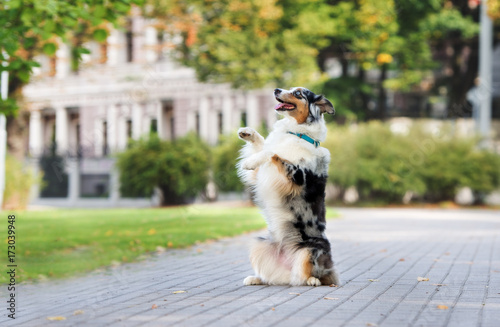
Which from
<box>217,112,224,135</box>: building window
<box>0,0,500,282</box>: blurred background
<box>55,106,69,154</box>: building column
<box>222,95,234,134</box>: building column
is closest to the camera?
<box>0,0,500,282</box>: blurred background

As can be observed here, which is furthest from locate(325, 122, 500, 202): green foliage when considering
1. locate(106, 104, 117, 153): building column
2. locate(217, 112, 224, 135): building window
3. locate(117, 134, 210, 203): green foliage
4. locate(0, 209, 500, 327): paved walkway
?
locate(106, 104, 117, 153): building column

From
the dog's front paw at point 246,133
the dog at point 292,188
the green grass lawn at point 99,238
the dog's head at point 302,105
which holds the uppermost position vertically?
the dog's head at point 302,105

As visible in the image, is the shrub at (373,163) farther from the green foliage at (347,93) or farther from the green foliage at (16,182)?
the green foliage at (16,182)

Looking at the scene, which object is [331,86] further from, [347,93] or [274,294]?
[274,294]

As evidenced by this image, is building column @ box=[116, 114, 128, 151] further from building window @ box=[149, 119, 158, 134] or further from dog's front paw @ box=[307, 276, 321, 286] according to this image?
dog's front paw @ box=[307, 276, 321, 286]

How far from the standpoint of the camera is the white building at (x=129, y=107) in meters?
41.2

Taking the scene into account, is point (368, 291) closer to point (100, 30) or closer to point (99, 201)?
point (100, 30)

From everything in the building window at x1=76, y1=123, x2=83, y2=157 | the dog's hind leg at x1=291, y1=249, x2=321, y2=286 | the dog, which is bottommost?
the dog's hind leg at x1=291, y1=249, x2=321, y2=286

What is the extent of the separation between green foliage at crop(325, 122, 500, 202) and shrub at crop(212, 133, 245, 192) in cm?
341

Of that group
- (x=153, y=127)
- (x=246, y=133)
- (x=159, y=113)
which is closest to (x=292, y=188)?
(x=246, y=133)

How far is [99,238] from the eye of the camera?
12758 mm

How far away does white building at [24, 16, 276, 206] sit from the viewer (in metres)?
41.2

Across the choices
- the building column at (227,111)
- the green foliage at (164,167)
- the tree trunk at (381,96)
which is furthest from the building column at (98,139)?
the green foliage at (164,167)

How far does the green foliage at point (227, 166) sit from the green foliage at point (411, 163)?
3.41 m
